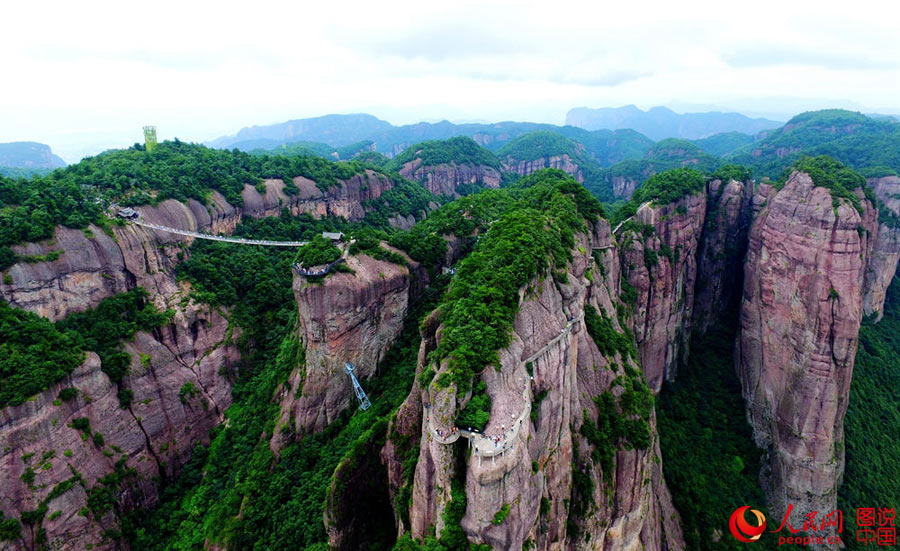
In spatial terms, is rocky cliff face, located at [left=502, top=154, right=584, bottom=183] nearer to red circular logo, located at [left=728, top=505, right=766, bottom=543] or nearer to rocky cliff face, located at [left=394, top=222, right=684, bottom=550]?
red circular logo, located at [left=728, top=505, right=766, bottom=543]

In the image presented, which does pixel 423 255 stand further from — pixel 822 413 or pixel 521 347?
pixel 822 413

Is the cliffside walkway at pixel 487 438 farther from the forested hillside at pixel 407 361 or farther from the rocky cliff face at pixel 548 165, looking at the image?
the rocky cliff face at pixel 548 165

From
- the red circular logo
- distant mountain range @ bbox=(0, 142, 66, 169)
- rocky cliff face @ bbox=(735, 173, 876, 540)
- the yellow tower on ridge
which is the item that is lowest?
the red circular logo

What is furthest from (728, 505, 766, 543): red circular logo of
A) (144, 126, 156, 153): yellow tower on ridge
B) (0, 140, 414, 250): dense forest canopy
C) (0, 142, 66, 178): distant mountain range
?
(0, 142, 66, 178): distant mountain range

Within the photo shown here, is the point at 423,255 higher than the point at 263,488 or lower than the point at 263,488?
higher

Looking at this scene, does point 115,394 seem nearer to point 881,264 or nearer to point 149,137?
point 149,137

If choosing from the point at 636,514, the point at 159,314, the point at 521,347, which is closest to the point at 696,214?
the point at 636,514

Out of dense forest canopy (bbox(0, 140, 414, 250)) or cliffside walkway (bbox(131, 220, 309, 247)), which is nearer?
dense forest canopy (bbox(0, 140, 414, 250))
